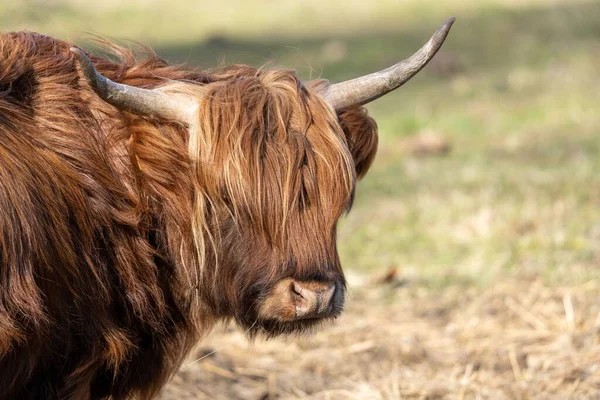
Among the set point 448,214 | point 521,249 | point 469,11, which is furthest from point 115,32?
point 521,249

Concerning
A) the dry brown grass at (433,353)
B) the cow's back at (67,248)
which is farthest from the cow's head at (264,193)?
the dry brown grass at (433,353)

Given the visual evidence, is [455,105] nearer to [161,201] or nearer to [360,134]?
[360,134]

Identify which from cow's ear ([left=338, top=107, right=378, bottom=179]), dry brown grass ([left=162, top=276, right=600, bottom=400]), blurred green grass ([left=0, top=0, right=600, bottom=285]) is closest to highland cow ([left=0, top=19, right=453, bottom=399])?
cow's ear ([left=338, top=107, right=378, bottom=179])

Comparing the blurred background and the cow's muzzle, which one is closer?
the cow's muzzle

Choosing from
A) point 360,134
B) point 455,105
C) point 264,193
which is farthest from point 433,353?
point 455,105

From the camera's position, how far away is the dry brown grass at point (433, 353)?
477 centimetres

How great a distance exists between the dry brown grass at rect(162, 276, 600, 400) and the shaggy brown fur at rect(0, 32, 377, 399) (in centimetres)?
123

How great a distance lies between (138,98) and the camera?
3479 mm

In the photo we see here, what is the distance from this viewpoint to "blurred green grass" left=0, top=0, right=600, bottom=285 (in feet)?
24.1

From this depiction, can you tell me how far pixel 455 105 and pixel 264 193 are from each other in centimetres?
969

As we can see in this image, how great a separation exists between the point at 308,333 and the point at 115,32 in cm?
1428

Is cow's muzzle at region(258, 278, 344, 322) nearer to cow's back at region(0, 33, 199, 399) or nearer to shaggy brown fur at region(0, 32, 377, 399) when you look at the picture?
shaggy brown fur at region(0, 32, 377, 399)

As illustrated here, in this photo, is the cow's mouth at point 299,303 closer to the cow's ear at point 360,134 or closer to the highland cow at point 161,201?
the highland cow at point 161,201

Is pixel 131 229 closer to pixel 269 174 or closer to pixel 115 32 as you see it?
pixel 269 174
